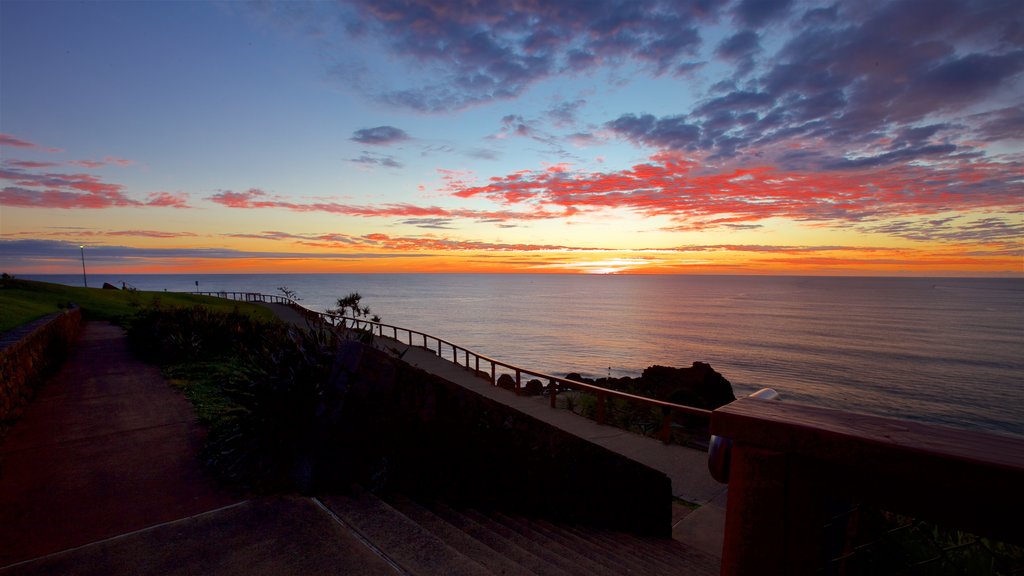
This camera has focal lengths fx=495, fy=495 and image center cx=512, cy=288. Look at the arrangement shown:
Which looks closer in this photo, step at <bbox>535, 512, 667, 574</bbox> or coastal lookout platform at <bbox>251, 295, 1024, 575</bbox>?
coastal lookout platform at <bbox>251, 295, 1024, 575</bbox>

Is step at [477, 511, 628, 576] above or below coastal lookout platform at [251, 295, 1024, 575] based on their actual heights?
below

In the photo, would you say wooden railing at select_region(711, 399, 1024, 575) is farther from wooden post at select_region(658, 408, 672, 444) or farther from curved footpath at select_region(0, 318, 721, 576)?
wooden post at select_region(658, 408, 672, 444)

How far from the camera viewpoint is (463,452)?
175 inches

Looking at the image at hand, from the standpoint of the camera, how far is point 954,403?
93.7 feet

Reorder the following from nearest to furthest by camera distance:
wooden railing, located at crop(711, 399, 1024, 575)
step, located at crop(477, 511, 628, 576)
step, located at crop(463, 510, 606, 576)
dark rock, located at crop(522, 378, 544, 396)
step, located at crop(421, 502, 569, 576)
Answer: wooden railing, located at crop(711, 399, 1024, 575) → step, located at crop(421, 502, 569, 576) → step, located at crop(463, 510, 606, 576) → step, located at crop(477, 511, 628, 576) → dark rock, located at crop(522, 378, 544, 396)

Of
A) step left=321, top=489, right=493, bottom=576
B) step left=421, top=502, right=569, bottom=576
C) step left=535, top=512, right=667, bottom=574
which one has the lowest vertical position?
step left=535, top=512, right=667, bottom=574

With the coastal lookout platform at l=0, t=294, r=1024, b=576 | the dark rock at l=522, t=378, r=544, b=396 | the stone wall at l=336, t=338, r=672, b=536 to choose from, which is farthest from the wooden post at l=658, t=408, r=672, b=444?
the dark rock at l=522, t=378, r=544, b=396

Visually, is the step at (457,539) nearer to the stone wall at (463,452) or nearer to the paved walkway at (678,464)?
the stone wall at (463,452)

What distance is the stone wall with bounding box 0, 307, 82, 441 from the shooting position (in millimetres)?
6336

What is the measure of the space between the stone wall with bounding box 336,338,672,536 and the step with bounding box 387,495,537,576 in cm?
25

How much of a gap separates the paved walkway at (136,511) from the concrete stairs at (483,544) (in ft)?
0.54

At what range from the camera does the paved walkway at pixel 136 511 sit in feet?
9.78

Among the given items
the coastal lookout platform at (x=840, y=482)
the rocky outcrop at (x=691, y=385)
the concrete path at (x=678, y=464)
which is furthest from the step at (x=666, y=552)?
the rocky outcrop at (x=691, y=385)

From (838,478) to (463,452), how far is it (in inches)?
141
